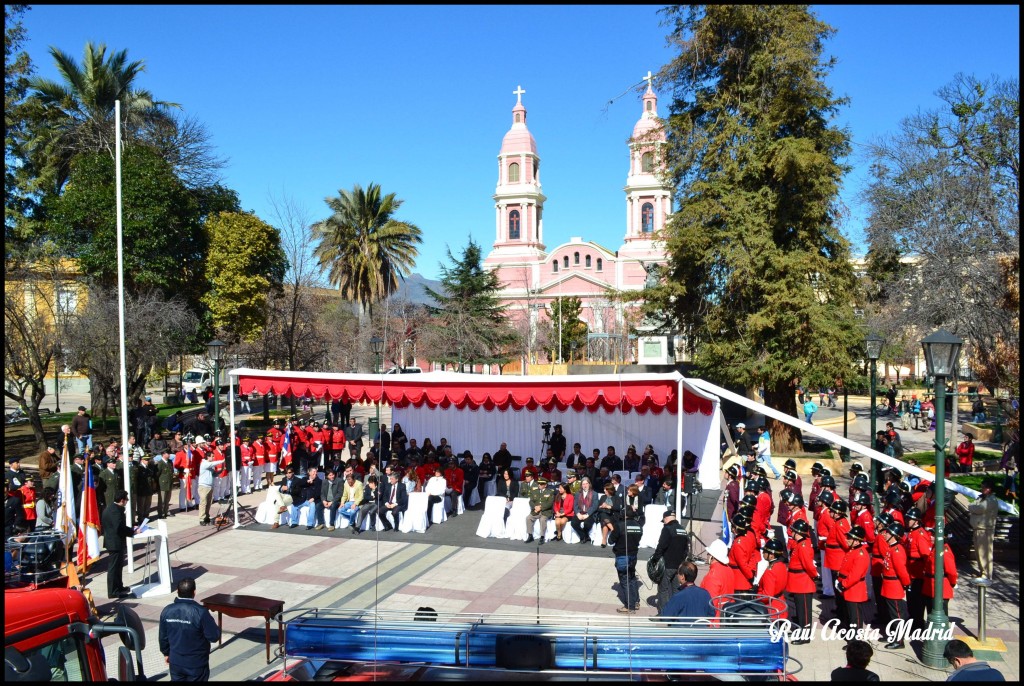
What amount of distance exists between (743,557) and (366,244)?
36243mm

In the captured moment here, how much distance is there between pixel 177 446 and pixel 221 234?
14.5 m

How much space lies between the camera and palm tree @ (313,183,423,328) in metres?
42.0

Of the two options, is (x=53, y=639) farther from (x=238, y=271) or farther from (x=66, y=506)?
(x=238, y=271)

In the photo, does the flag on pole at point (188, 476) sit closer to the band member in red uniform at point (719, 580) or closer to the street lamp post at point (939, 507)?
the band member in red uniform at point (719, 580)

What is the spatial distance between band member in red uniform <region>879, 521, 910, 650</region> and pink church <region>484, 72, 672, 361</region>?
57.6m

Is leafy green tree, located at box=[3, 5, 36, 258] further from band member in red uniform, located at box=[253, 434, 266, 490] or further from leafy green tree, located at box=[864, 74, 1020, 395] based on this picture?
leafy green tree, located at box=[864, 74, 1020, 395]

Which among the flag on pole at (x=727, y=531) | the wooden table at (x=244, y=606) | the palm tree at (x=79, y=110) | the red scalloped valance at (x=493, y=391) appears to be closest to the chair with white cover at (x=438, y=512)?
the red scalloped valance at (x=493, y=391)

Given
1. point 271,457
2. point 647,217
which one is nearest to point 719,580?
point 271,457

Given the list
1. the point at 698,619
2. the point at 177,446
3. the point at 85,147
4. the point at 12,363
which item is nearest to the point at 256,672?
the point at 698,619

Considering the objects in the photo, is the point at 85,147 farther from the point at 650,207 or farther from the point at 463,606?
the point at 650,207

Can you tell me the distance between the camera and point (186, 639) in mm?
6922

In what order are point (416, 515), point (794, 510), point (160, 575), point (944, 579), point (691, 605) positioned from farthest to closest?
point (416, 515) < point (160, 575) < point (794, 510) < point (944, 579) < point (691, 605)

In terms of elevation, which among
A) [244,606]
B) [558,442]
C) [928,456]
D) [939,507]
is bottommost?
[928,456]

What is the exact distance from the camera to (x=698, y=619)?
6441mm
